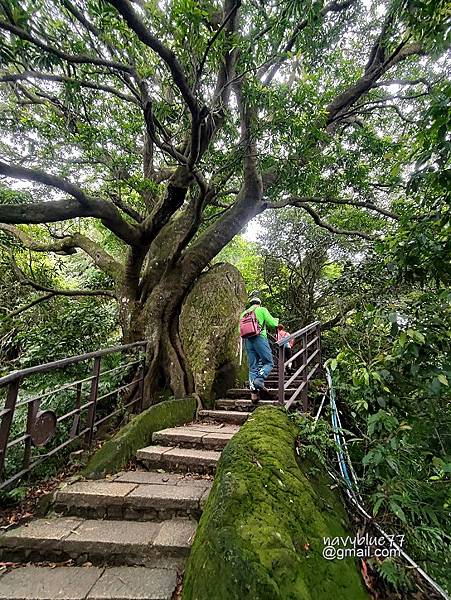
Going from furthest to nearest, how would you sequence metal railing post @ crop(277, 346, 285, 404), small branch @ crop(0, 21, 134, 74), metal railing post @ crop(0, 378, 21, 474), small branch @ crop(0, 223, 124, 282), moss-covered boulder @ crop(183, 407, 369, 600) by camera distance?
1. small branch @ crop(0, 223, 124, 282)
2. metal railing post @ crop(277, 346, 285, 404)
3. small branch @ crop(0, 21, 134, 74)
4. metal railing post @ crop(0, 378, 21, 474)
5. moss-covered boulder @ crop(183, 407, 369, 600)

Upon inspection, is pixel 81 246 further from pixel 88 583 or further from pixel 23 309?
pixel 88 583

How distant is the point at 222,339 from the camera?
5922 mm

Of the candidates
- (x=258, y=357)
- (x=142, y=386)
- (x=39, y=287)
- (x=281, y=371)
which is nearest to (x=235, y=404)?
(x=258, y=357)

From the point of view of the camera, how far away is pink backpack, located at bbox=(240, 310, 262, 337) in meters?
4.81

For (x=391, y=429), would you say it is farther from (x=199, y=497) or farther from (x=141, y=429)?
(x=141, y=429)

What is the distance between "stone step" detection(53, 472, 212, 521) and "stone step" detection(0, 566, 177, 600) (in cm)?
48

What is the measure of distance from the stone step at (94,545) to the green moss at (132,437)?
30.4 inches

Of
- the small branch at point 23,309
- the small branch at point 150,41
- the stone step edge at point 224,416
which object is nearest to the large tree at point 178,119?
the small branch at point 150,41

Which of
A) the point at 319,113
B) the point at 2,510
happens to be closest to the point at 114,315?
the point at 2,510

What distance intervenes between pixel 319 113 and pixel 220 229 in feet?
7.93

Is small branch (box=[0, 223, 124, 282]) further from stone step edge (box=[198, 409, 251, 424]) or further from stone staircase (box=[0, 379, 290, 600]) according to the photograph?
stone staircase (box=[0, 379, 290, 600])

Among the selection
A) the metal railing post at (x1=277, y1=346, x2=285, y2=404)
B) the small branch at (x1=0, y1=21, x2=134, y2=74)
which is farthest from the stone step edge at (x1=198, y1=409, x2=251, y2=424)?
the small branch at (x1=0, y1=21, x2=134, y2=74)

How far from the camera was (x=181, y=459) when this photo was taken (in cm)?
331

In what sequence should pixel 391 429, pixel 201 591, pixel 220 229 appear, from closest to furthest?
1. pixel 201 591
2. pixel 391 429
3. pixel 220 229
